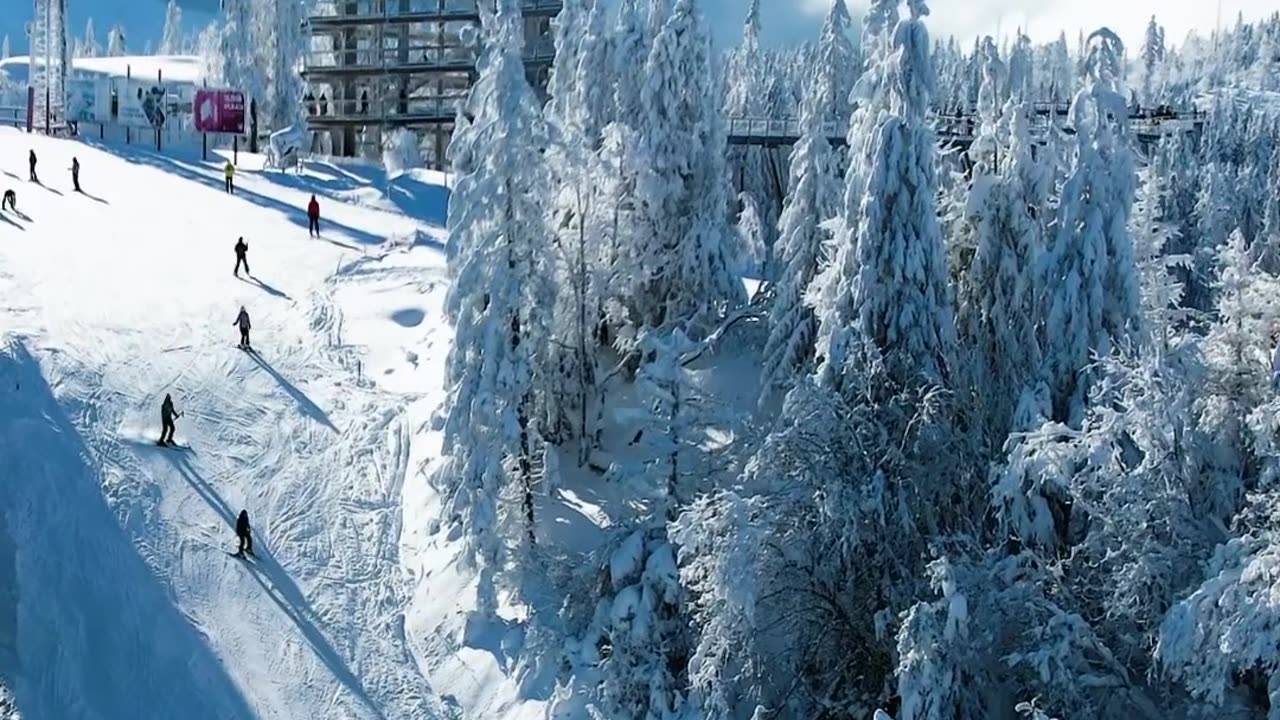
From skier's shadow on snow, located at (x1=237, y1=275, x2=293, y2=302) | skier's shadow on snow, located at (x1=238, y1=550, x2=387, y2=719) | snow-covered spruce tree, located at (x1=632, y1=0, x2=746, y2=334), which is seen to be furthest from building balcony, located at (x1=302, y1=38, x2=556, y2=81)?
skier's shadow on snow, located at (x1=238, y1=550, x2=387, y2=719)

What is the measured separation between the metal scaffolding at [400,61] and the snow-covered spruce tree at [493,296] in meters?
35.8

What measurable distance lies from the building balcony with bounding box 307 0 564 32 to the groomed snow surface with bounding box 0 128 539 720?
69.9 ft

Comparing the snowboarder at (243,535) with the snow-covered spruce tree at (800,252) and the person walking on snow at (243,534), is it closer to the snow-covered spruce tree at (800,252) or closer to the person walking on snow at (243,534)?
the person walking on snow at (243,534)

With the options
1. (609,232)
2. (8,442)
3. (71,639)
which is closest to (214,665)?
(71,639)

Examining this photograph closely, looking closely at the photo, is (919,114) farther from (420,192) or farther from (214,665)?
(420,192)

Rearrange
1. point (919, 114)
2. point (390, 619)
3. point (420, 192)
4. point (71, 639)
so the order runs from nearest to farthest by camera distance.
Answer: point (919, 114) < point (71, 639) < point (390, 619) < point (420, 192)

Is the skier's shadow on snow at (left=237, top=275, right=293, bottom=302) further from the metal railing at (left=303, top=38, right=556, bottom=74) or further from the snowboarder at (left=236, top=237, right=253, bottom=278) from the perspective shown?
the metal railing at (left=303, top=38, right=556, bottom=74)

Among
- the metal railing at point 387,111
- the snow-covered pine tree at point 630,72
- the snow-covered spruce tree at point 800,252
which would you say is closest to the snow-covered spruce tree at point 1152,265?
the snow-covered spruce tree at point 800,252

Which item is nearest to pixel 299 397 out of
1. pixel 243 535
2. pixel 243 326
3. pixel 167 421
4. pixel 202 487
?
pixel 243 326

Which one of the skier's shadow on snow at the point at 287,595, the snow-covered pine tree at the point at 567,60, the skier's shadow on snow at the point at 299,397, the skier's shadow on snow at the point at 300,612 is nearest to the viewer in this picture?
the skier's shadow on snow at the point at 300,612

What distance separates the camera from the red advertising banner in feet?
202

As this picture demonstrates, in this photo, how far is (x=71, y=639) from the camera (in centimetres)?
2441

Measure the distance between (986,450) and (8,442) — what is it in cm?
2173

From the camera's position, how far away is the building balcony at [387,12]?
2493 inches
